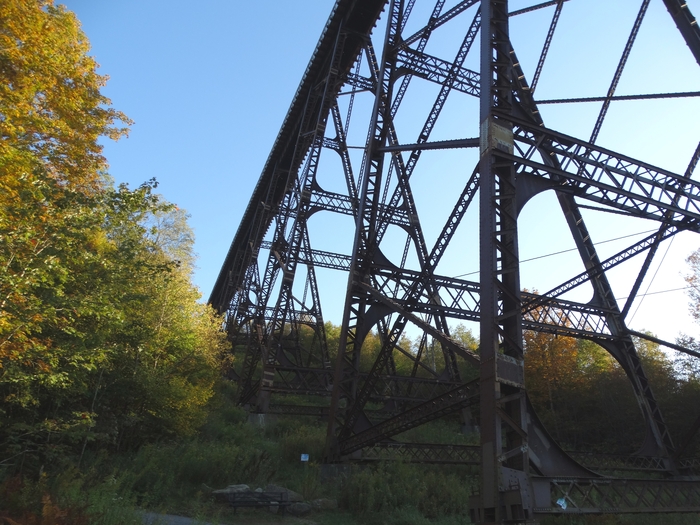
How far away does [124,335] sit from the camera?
11078 mm

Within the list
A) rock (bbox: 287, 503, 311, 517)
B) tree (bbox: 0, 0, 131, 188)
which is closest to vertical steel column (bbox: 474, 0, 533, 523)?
rock (bbox: 287, 503, 311, 517)

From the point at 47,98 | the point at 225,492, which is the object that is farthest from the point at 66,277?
the point at 225,492

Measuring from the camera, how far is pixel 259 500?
8.89 m

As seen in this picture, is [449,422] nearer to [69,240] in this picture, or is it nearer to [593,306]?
[593,306]

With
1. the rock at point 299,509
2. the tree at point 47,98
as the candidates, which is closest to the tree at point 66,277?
the tree at point 47,98

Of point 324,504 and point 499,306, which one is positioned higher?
point 499,306

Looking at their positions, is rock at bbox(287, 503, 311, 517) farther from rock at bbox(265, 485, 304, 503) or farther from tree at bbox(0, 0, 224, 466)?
tree at bbox(0, 0, 224, 466)

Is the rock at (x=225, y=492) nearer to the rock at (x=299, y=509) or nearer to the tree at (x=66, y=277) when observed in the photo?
the rock at (x=299, y=509)

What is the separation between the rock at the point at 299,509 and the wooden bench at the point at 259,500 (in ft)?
0.32

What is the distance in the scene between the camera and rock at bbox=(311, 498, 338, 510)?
9.15 metres

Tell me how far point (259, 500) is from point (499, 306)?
5681 mm

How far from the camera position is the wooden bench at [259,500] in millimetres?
8727

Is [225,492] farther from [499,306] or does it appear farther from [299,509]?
[499,306]

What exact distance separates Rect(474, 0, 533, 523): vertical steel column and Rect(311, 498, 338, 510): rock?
12.6ft
